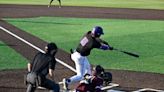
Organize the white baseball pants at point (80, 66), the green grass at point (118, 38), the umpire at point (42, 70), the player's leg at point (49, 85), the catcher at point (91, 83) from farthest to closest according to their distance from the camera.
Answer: the green grass at point (118, 38)
the white baseball pants at point (80, 66)
the catcher at point (91, 83)
the player's leg at point (49, 85)
the umpire at point (42, 70)

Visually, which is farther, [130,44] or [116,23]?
[116,23]

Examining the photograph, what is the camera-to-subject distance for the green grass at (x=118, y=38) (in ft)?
55.1

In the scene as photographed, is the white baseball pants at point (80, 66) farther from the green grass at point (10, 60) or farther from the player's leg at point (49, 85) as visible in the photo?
the green grass at point (10, 60)

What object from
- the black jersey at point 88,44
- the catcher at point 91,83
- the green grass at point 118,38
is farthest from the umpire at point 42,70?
the green grass at point 118,38

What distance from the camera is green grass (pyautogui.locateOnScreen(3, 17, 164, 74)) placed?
55.1ft

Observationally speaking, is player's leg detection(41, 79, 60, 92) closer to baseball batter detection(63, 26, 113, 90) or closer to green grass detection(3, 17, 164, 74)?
baseball batter detection(63, 26, 113, 90)

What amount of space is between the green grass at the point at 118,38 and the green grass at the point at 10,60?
2.82 meters

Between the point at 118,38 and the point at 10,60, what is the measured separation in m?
8.67

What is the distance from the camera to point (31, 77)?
33.2 ft

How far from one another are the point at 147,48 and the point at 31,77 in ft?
36.7

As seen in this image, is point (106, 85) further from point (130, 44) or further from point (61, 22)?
point (61, 22)

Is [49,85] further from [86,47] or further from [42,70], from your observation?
[86,47]

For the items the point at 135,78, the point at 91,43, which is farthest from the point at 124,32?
the point at 91,43

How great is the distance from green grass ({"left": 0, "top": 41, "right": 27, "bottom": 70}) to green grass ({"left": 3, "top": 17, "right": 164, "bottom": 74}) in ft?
9.24
